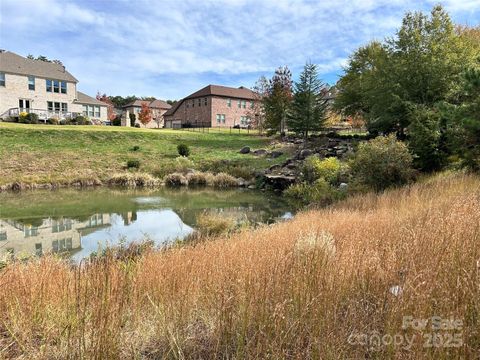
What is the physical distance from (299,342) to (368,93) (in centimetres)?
2728

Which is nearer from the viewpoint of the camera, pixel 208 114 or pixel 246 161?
pixel 246 161

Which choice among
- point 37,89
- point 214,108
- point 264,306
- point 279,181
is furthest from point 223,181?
point 214,108

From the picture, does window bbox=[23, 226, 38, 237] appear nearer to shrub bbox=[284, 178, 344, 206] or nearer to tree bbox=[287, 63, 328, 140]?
shrub bbox=[284, 178, 344, 206]

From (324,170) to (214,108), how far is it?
1612 inches

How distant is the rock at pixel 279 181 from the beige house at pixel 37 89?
100 ft

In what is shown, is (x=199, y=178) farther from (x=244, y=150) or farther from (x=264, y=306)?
(x=264, y=306)

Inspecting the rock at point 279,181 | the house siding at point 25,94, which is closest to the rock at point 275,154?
the rock at point 279,181

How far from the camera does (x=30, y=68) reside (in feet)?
138

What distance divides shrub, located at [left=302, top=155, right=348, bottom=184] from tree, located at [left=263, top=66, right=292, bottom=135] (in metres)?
18.5

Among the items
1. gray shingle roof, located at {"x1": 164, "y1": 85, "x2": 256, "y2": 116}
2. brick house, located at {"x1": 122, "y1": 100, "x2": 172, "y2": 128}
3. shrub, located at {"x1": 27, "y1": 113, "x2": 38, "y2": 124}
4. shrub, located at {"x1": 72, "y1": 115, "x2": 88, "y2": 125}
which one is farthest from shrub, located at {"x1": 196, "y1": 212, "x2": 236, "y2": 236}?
brick house, located at {"x1": 122, "y1": 100, "x2": 172, "y2": 128}

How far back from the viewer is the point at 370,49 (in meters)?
34.7

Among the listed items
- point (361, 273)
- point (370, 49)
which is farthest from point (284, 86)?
point (361, 273)

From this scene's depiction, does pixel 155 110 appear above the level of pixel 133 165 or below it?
above

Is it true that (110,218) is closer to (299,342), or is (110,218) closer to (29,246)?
(29,246)
